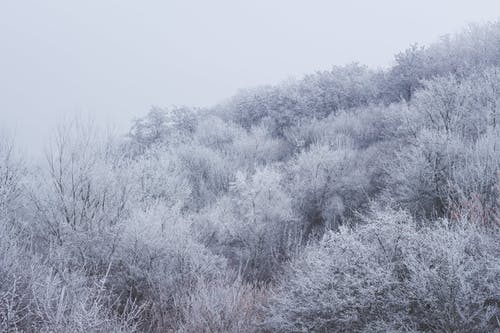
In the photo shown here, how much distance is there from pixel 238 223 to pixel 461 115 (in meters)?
9.82

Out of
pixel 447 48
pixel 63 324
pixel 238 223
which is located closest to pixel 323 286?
pixel 63 324

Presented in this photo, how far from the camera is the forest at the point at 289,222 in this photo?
254 inches

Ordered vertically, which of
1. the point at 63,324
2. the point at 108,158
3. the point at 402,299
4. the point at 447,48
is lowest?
the point at 402,299

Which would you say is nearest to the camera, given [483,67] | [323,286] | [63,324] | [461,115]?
[63,324]

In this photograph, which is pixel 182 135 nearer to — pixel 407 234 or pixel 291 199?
Result: pixel 291 199

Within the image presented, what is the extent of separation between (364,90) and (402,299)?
24340 mm

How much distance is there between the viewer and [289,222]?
16.4m

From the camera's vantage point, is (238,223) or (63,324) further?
(238,223)

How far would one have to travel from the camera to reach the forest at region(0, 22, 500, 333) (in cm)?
646

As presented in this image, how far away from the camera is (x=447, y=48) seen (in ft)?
83.9

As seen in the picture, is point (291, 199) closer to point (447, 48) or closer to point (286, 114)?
point (286, 114)

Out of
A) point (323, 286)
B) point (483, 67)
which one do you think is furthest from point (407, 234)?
point (483, 67)

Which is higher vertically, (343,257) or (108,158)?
(108,158)

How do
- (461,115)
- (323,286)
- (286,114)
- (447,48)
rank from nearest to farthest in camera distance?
(323,286) → (461,115) → (447,48) → (286,114)
